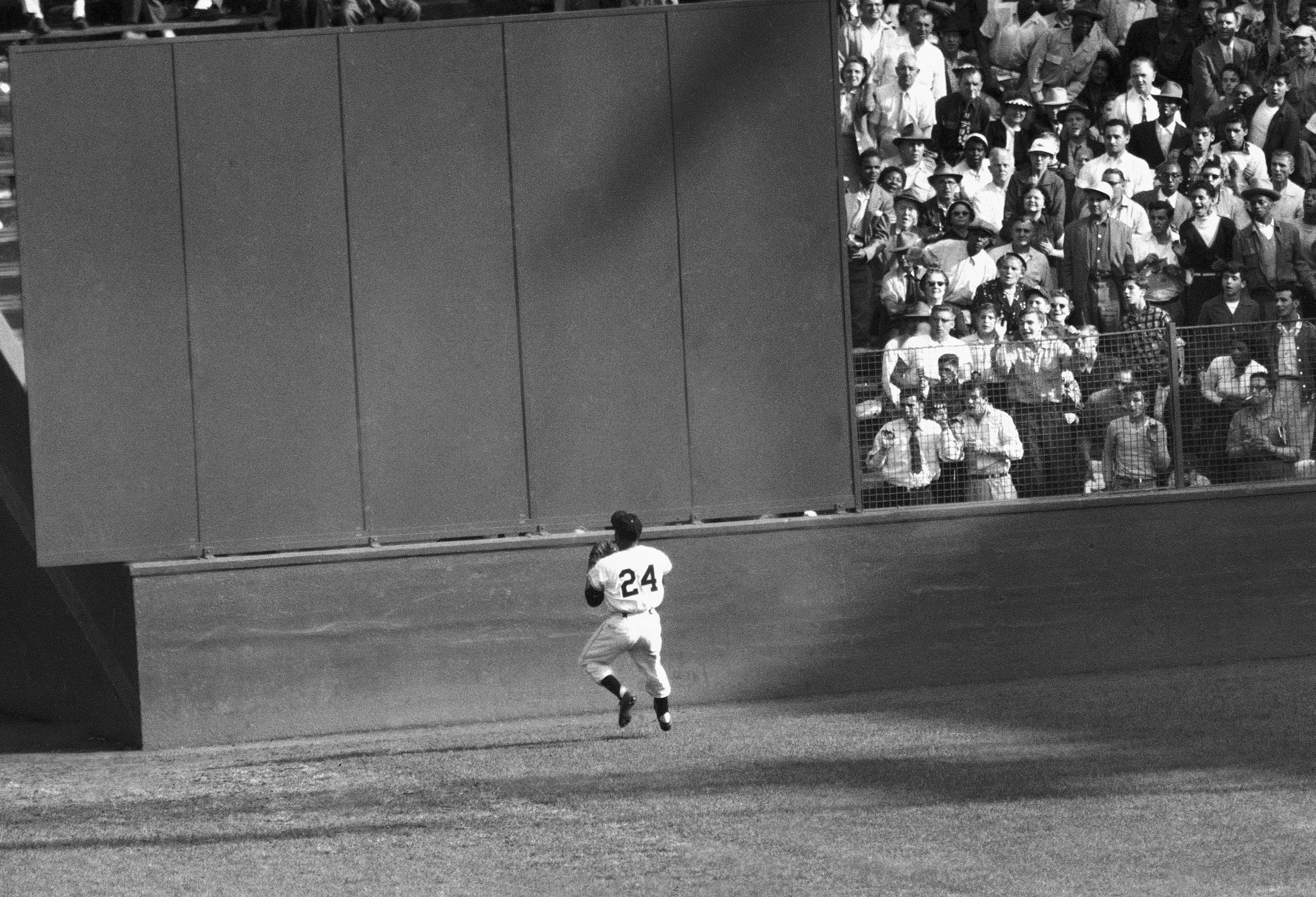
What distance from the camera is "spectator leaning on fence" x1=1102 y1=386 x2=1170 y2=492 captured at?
1470 cm

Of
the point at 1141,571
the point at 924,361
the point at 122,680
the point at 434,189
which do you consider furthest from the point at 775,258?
the point at 122,680

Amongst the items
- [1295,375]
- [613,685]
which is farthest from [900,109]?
[613,685]

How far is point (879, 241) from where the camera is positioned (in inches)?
634

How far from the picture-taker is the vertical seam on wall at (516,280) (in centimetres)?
1420

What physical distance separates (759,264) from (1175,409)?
3.42 m

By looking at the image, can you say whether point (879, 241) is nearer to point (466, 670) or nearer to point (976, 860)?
point (466, 670)

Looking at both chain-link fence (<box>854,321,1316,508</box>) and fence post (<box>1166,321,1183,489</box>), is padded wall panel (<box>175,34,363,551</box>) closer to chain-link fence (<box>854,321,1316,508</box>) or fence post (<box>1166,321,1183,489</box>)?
chain-link fence (<box>854,321,1316,508</box>)

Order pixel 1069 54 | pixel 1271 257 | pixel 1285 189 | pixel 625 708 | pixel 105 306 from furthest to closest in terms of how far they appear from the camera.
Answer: pixel 1069 54
pixel 1285 189
pixel 1271 257
pixel 105 306
pixel 625 708

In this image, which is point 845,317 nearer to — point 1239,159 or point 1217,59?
point 1239,159

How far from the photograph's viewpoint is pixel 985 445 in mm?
14430

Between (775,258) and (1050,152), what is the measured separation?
3963mm

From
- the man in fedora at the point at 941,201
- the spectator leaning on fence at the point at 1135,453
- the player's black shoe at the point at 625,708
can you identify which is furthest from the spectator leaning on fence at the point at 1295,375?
the player's black shoe at the point at 625,708

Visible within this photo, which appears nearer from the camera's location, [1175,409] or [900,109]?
[1175,409]

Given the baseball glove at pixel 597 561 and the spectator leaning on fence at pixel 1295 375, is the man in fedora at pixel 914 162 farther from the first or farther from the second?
the baseball glove at pixel 597 561
